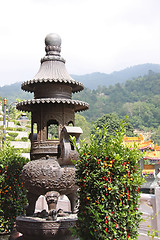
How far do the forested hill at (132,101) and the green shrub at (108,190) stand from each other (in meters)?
81.6

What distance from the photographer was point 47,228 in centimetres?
488

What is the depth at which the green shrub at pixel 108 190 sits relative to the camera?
11.7ft

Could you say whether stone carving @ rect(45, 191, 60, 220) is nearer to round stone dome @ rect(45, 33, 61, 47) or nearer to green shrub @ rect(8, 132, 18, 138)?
round stone dome @ rect(45, 33, 61, 47)

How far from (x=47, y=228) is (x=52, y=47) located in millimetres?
3897

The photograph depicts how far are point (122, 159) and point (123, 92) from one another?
12318 centimetres

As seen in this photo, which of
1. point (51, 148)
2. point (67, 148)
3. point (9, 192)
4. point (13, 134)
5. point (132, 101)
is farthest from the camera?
point (132, 101)

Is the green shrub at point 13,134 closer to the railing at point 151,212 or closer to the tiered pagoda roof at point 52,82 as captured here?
the tiered pagoda roof at point 52,82

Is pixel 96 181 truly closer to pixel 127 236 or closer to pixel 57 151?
pixel 127 236

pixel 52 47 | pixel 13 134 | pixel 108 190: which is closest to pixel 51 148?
pixel 108 190

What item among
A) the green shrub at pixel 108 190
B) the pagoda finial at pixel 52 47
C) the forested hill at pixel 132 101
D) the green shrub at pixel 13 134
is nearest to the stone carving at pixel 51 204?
the green shrub at pixel 108 190

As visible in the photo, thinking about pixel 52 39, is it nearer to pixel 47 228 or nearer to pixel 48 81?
pixel 48 81

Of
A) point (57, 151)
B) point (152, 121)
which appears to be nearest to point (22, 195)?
point (57, 151)

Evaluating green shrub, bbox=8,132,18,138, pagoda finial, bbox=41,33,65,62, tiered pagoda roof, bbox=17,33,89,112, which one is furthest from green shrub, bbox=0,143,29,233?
green shrub, bbox=8,132,18,138

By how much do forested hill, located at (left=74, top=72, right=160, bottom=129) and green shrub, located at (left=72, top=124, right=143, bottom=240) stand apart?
8161 cm
